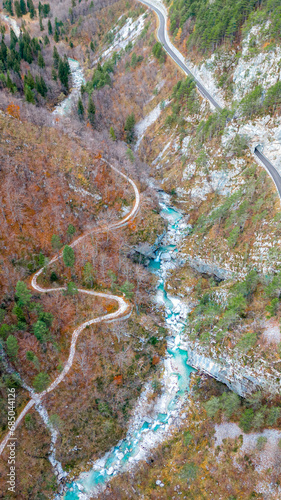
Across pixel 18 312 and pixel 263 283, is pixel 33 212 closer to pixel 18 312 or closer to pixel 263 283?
pixel 18 312

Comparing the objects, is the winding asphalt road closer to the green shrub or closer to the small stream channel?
the small stream channel

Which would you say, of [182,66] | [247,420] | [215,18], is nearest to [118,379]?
[247,420]

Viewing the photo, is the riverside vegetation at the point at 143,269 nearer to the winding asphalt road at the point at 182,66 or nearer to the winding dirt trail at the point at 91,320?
the winding dirt trail at the point at 91,320

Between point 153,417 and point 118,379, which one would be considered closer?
point 153,417

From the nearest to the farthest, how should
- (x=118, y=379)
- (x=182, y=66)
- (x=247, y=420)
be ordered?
1. (x=247, y=420)
2. (x=118, y=379)
3. (x=182, y=66)

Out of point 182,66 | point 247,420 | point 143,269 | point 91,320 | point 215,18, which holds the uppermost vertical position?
point 215,18

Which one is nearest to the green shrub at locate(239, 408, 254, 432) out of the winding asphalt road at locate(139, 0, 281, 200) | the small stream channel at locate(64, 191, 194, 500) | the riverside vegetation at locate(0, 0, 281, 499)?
the riverside vegetation at locate(0, 0, 281, 499)

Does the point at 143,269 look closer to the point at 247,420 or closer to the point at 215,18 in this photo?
the point at 247,420

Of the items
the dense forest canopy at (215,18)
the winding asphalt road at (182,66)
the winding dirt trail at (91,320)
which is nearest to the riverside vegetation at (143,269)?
the dense forest canopy at (215,18)
